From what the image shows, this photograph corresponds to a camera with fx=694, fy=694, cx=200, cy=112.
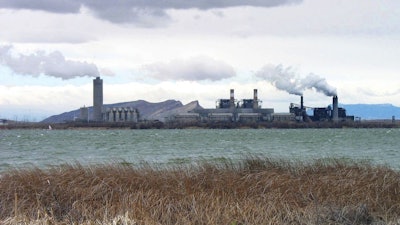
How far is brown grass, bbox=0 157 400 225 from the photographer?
14656 mm

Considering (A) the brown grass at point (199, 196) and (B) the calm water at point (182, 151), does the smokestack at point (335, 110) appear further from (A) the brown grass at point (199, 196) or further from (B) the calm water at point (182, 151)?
(A) the brown grass at point (199, 196)

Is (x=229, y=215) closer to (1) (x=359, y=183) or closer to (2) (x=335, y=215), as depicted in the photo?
Result: (2) (x=335, y=215)

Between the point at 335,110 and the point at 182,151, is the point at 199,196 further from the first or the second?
the point at 335,110

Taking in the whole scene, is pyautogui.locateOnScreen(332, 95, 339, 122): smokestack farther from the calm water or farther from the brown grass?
the brown grass

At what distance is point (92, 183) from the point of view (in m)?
17.8

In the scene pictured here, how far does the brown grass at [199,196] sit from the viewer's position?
14656 millimetres

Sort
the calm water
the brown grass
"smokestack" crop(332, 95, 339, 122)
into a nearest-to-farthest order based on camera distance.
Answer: the brown grass → the calm water → "smokestack" crop(332, 95, 339, 122)

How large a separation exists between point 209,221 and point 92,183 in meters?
4.92

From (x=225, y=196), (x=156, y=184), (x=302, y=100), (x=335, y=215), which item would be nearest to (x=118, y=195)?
(x=156, y=184)

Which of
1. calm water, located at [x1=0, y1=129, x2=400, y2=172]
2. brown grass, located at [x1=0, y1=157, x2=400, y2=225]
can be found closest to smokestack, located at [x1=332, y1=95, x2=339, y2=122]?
calm water, located at [x1=0, y1=129, x2=400, y2=172]

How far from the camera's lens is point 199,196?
16172 millimetres

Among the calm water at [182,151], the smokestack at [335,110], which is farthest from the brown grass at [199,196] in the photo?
the smokestack at [335,110]

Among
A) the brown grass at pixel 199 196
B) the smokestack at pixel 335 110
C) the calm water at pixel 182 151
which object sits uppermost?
the smokestack at pixel 335 110

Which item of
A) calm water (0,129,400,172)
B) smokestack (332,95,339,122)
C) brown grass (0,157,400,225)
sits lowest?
calm water (0,129,400,172)
